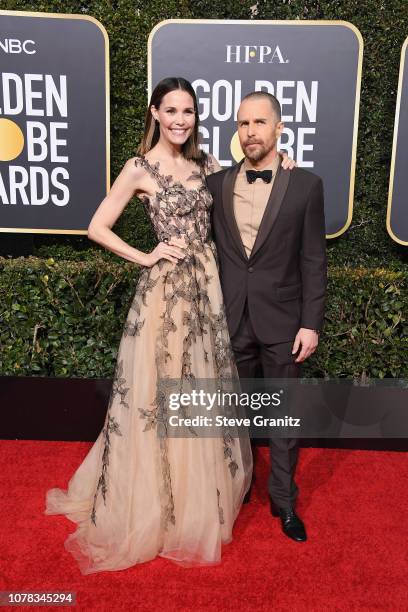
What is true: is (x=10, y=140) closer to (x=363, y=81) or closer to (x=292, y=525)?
(x=363, y=81)

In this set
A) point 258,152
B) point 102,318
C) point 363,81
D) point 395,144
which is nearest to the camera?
point 258,152

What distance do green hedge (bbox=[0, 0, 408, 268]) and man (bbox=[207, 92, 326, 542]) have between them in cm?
171

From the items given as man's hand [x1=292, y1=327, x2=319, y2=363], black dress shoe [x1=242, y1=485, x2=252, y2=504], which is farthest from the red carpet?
man's hand [x1=292, y1=327, x2=319, y2=363]

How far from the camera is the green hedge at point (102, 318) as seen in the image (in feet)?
11.4

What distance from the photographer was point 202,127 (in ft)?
12.1

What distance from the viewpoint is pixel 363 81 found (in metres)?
3.83

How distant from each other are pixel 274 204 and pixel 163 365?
87 cm

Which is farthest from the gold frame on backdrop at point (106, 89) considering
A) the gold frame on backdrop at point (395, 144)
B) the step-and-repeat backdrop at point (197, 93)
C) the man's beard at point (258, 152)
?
the gold frame on backdrop at point (395, 144)

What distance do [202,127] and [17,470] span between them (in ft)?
8.19

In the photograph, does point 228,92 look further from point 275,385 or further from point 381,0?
point 275,385

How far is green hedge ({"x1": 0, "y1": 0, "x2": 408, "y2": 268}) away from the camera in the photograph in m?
3.72

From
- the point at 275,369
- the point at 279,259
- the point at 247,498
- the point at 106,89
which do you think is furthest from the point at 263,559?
the point at 106,89

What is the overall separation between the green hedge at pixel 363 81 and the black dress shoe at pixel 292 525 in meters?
2.01

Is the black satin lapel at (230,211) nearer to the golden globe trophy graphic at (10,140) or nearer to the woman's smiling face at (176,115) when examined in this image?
the woman's smiling face at (176,115)
